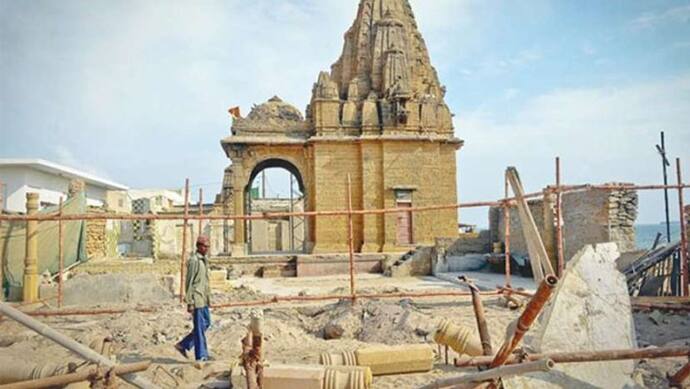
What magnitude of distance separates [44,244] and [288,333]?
7818 millimetres

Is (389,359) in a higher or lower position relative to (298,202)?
lower

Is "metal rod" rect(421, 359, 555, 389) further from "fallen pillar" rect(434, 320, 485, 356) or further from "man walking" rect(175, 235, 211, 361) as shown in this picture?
"man walking" rect(175, 235, 211, 361)

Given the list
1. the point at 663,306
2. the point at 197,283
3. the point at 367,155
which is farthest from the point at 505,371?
the point at 367,155

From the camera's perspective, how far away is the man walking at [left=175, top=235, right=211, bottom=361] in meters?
6.16

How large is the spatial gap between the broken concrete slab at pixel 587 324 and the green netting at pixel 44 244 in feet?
34.9

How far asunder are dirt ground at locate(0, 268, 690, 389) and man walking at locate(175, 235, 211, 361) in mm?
202

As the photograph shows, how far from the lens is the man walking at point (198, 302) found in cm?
616

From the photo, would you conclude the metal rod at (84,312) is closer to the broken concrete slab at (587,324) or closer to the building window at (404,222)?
the broken concrete slab at (587,324)

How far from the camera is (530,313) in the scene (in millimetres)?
2953

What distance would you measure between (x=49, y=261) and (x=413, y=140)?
14607mm

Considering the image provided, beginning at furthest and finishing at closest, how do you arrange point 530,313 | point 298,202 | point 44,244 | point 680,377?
point 298,202 → point 44,244 → point 680,377 → point 530,313

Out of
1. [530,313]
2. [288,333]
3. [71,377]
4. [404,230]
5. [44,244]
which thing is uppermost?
[404,230]

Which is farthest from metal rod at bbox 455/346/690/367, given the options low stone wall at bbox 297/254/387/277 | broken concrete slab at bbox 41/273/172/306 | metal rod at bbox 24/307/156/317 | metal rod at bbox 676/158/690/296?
low stone wall at bbox 297/254/387/277

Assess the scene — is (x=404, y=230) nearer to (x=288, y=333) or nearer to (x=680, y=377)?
(x=288, y=333)
